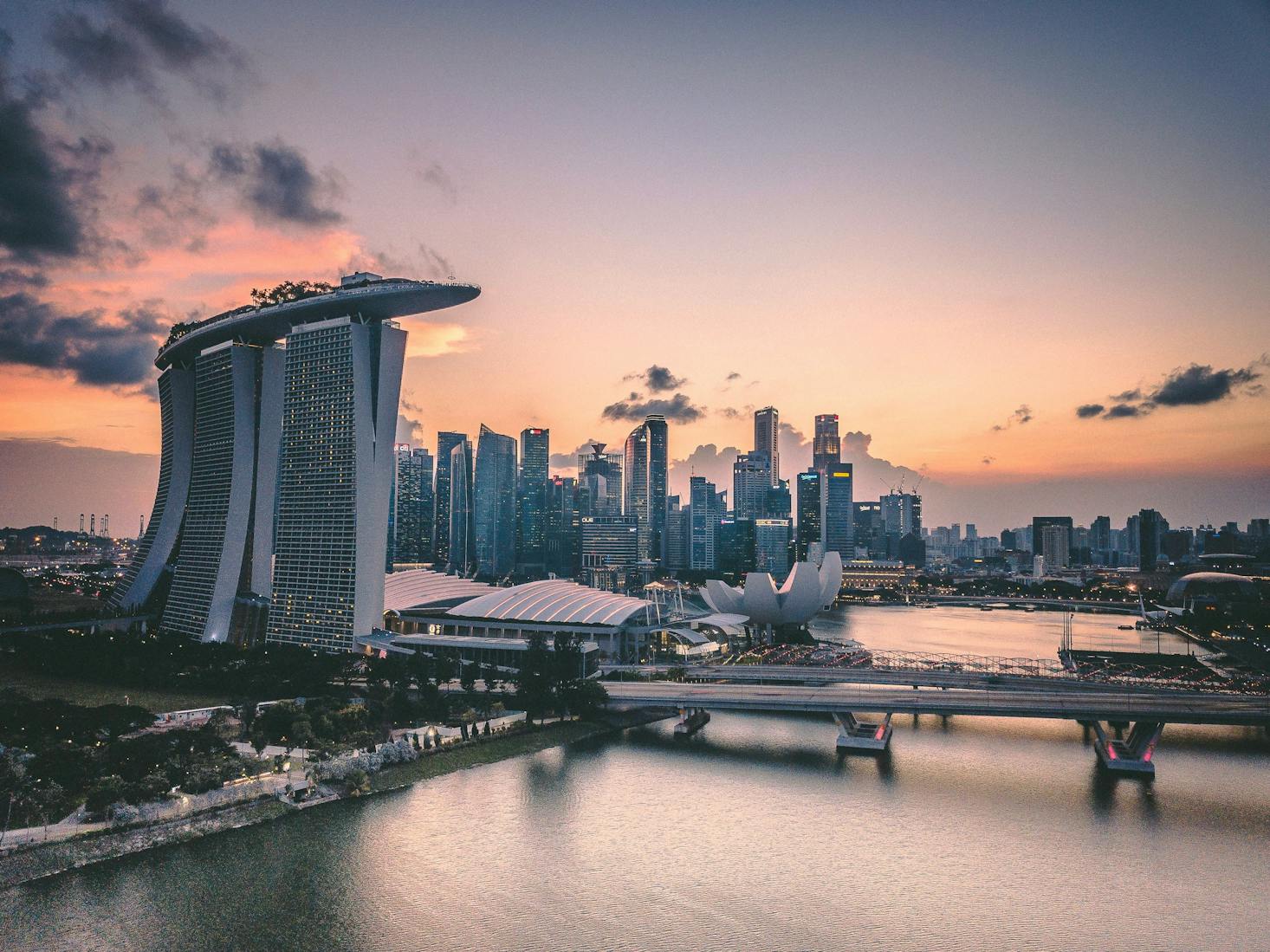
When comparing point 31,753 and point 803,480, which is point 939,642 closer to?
point 31,753

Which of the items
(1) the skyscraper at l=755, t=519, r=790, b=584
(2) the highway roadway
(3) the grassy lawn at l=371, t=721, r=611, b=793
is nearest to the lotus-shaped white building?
(2) the highway roadway

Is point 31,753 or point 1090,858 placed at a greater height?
point 31,753

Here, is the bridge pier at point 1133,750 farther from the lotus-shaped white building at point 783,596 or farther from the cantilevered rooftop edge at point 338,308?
the cantilevered rooftop edge at point 338,308

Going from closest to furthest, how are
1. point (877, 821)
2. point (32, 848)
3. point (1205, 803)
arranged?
point (32, 848)
point (877, 821)
point (1205, 803)

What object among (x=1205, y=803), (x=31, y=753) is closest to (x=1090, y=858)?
(x=1205, y=803)

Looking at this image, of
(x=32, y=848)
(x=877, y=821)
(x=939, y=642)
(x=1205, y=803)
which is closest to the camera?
(x=32, y=848)

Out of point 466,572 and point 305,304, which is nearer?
point 305,304

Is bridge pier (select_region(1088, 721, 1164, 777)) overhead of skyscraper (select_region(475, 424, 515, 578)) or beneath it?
beneath

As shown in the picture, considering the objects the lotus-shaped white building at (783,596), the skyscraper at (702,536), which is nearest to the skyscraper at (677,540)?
the skyscraper at (702,536)

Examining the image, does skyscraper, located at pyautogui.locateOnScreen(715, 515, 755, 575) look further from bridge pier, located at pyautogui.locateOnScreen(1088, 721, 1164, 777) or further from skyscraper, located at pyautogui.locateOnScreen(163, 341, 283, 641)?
bridge pier, located at pyautogui.locateOnScreen(1088, 721, 1164, 777)
